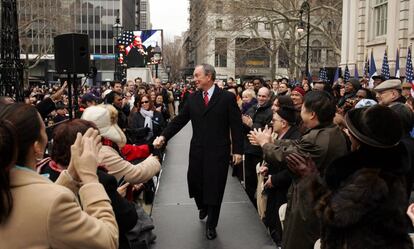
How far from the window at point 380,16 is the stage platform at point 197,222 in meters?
17.5

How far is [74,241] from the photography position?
2.06 metres

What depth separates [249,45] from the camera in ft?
168

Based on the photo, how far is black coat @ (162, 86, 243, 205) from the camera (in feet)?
19.6

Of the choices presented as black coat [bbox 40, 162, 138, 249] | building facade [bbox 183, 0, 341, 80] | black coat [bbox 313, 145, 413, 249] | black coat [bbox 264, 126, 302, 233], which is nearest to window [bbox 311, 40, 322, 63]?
building facade [bbox 183, 0, 341, 80]

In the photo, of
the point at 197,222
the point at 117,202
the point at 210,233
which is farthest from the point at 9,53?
the point at 117,202

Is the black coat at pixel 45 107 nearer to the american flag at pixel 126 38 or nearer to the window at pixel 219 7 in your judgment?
the american flag at pixel 126 38

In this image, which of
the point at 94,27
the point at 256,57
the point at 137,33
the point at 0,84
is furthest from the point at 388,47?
the point at 94,27

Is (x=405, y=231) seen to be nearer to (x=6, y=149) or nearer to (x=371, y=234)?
(x=371, y=234)

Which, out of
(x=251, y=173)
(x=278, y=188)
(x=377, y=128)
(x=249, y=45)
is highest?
(x=249, y=45)

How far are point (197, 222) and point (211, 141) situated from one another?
1300 mm

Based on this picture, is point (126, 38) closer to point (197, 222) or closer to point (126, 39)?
point (126, 39)

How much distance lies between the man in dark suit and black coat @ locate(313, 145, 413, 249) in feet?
10.5

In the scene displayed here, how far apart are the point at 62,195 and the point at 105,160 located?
1.79m

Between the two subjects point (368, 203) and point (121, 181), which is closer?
point (368, 203)
